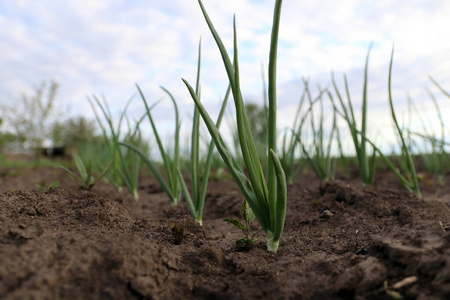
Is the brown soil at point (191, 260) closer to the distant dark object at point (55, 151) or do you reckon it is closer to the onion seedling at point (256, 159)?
the onion seedling at point (256, 159)

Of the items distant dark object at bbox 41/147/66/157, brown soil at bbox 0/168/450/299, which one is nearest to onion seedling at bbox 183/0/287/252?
brown soil at bbox 0/168/450/299

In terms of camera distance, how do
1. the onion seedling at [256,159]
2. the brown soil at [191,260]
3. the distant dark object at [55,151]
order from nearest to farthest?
the brown soil at [191,260], the onion seedling at [256,159], the distant dark object at [55,151]

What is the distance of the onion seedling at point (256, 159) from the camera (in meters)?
0.89

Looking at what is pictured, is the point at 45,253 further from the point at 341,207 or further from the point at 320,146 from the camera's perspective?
the point at 320,146

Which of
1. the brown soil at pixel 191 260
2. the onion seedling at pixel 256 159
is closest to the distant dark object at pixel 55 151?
the brown soil at pixel 191 260

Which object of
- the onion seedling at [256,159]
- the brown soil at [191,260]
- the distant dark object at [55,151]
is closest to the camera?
the brown soil at [191,260]

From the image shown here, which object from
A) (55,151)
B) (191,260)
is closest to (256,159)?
(191,260)

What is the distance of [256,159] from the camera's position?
100 cm

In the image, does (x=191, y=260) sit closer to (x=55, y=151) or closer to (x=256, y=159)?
(x=256, y=159)

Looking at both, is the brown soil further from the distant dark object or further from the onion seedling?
the distant dark object

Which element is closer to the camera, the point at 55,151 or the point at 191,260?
the point at 191,260

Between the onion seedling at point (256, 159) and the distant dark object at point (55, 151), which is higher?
the distant dark object at point (55, 151)

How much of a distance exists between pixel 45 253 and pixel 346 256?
0.78m

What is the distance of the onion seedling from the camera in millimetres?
893
